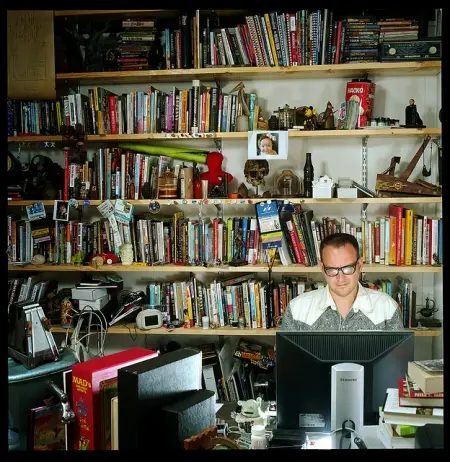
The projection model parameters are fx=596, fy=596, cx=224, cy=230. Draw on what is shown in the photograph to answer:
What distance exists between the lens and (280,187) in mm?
3523

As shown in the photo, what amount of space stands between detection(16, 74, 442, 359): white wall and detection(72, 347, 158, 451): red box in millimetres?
2061

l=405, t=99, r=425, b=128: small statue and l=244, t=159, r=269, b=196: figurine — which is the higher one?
l=405, t=99, r=425, b=128: small statue

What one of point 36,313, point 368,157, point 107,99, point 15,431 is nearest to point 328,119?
point 368,157

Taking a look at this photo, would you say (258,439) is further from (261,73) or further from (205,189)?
(261,73)

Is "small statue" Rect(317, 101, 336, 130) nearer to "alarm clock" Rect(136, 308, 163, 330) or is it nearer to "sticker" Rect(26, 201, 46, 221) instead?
"alarm clock" Rect(136, 308, 163, 330)

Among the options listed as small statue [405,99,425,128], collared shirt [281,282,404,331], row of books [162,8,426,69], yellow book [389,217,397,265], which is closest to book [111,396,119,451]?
collared shirt [281,282,404,331]

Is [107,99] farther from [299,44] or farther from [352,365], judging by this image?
Result: [352,365]

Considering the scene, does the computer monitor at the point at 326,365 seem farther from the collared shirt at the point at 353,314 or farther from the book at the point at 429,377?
the collared shirt at the point at 353,314

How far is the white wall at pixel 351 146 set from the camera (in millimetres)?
3576

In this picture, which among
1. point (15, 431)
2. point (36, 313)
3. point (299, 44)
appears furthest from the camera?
point (299, 44)

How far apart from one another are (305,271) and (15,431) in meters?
1.79

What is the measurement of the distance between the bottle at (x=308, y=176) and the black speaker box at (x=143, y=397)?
1.86 meters

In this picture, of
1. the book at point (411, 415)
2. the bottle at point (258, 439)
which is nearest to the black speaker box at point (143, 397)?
the bottle at point (258, 439)

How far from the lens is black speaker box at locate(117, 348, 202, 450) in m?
1.66
